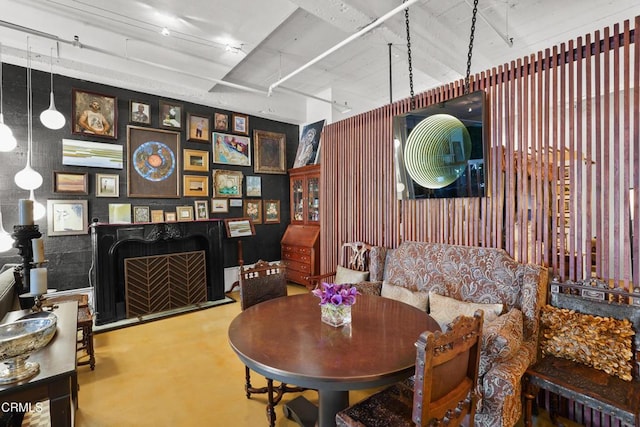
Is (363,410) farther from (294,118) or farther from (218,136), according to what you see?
(294,118)

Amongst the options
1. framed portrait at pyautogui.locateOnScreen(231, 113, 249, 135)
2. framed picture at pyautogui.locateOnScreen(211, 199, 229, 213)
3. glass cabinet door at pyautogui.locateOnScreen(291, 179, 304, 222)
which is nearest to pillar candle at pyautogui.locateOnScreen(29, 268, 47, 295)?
framed picture at pyautogui.locateOnScreen(211, 199, 229, 213)

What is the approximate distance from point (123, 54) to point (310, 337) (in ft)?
14.2

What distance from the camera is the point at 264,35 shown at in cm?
348

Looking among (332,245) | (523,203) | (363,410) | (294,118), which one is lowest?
(363,410)

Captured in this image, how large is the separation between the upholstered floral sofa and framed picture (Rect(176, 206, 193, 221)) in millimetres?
3259

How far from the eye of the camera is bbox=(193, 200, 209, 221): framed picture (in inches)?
203

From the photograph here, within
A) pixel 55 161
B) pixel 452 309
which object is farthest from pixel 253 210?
pixel 452 309

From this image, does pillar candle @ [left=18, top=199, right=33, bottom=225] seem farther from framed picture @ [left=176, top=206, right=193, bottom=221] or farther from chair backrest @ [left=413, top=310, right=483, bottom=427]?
framed picture @ [left=176, top=206, right=193, bottom=221]

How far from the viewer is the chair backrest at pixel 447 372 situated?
116 centimetres

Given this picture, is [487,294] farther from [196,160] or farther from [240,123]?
[240,123]

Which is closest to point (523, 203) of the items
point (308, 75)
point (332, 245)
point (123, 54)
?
point (332, 245)

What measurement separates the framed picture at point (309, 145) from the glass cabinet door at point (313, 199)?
0.45 metres

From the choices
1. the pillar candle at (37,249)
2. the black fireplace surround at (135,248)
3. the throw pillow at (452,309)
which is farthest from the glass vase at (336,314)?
the black fireplace surround at (135,248)

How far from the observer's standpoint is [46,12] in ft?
10.2
